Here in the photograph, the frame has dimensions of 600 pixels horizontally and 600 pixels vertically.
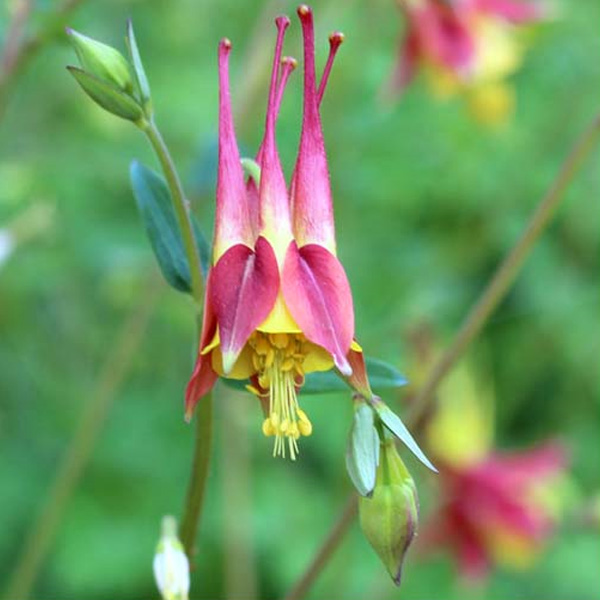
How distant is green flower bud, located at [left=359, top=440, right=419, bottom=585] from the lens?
605mm

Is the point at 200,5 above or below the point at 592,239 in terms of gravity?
above

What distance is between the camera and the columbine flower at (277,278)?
59 cm

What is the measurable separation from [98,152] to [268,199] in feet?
3.81

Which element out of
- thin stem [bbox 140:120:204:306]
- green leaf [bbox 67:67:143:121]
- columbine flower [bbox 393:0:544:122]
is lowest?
thin stem [bbox 140:120:204:306]

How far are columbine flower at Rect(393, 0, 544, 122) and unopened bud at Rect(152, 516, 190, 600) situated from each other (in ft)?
3.08

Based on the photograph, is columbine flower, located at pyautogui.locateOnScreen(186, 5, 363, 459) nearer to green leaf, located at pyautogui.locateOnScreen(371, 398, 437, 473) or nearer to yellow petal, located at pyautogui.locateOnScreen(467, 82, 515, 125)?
green leaf, located at pyautogui.locateOnScreen(371, 398, 437, 473)

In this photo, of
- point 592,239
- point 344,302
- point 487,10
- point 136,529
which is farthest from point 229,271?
point 592,239

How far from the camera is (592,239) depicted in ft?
6.86

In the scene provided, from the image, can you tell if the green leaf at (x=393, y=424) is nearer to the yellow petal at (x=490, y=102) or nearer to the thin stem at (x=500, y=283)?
the thin stem at (x=500, y=283)

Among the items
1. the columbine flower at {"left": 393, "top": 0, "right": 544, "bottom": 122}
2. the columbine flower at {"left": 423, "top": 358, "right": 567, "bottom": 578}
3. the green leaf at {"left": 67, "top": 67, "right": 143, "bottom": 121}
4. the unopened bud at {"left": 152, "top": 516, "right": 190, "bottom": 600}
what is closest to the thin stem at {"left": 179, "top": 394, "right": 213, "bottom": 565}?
the unopened bud at {"left": 152, "top": 516, "right": 190, "bottom": 600}

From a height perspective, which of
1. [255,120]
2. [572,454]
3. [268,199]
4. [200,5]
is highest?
[200,5]

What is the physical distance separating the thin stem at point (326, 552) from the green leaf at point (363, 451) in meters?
0.17

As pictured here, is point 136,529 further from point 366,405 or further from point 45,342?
point 366,405

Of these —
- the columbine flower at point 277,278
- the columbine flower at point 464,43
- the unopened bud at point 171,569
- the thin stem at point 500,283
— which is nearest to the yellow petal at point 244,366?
the columbine flower at point 277,278
